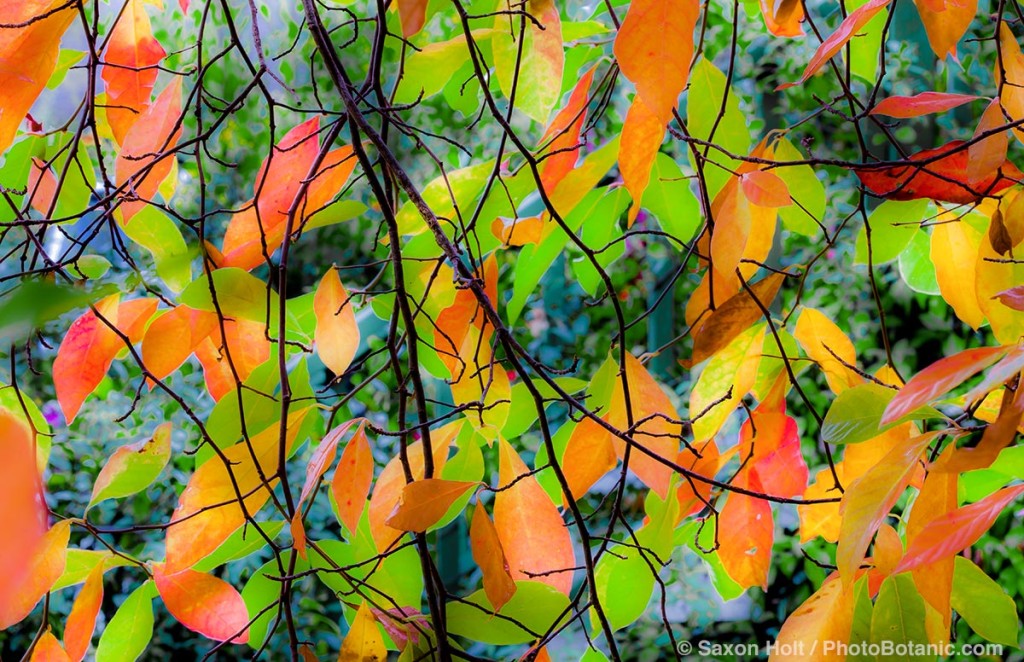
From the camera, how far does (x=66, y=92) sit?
6.96 ft

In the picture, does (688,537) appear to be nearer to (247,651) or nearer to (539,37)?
(539,37)

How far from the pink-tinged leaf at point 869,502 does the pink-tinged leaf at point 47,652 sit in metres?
0.52

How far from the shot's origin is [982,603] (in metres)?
0.54

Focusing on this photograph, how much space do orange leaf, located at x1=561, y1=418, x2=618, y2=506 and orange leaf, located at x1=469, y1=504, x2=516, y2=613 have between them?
86 millimetres

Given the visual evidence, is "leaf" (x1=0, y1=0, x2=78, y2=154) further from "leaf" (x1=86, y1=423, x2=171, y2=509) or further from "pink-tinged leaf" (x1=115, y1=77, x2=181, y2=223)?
"leaf" (x1=86, y1=423, x2=171, y2=509)

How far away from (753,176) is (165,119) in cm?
40

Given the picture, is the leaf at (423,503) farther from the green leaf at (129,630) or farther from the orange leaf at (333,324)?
the green leaf at (129,630)

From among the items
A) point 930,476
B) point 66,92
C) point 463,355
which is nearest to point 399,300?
point 463,355

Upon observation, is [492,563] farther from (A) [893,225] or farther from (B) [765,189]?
(A) [893,225]

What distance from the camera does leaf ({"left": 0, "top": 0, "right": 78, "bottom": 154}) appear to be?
546mm

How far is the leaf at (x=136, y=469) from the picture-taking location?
625 millimetres

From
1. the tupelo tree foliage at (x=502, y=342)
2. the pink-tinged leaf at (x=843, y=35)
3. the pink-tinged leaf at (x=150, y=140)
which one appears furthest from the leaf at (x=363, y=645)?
the pink-tinged leaf at (x=843, y=35)

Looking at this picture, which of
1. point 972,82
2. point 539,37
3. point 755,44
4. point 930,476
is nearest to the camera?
point 930,476

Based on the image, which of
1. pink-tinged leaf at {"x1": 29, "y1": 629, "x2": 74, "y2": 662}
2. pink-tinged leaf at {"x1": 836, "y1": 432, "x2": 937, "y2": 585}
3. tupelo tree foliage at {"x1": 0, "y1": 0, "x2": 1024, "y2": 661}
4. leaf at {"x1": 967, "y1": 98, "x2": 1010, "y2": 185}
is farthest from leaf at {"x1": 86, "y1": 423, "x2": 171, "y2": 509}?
leaf at {"x1": 967, "y1": 98, "x2": 1010, "y2": 185}
